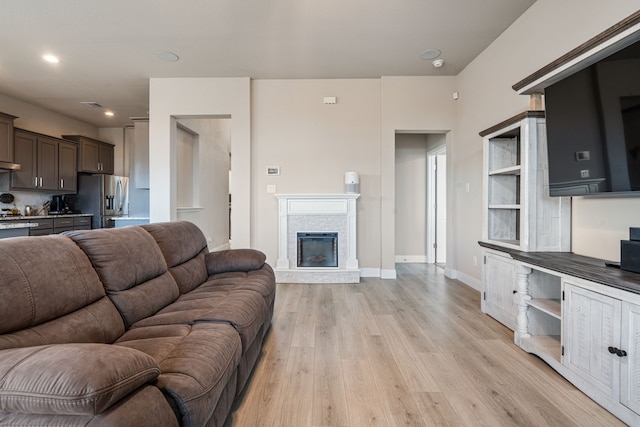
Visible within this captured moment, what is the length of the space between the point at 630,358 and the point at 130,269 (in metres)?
2.65

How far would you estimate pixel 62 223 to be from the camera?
5523mm

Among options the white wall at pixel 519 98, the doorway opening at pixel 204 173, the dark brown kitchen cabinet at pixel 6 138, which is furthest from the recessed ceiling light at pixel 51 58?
the white wall at pixel 519 98

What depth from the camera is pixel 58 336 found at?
3.91 ft

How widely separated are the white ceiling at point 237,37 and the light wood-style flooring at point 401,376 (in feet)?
9.88

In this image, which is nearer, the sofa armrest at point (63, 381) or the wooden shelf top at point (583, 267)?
the sofa armrest at point (63, 381)

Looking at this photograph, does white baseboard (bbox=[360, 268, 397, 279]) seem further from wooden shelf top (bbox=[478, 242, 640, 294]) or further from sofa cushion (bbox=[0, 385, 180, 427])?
sofa cushion (bbox=[0, 385, 180, 427])

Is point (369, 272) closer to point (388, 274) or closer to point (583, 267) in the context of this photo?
point (388, 274)

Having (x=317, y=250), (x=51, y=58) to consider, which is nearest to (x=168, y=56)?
(x=51, y=58)

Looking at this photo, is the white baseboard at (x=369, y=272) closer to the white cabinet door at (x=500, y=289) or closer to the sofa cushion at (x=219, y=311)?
the white cabinet door at (x=500, y=289)

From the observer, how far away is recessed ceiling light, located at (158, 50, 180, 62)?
12.4 ft

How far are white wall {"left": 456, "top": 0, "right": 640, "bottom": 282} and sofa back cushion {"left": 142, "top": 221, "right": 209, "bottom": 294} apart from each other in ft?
9.93

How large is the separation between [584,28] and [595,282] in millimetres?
1980

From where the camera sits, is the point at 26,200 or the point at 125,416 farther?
Answer: the point at 26,200

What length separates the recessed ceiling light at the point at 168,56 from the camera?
3785 millimetres
